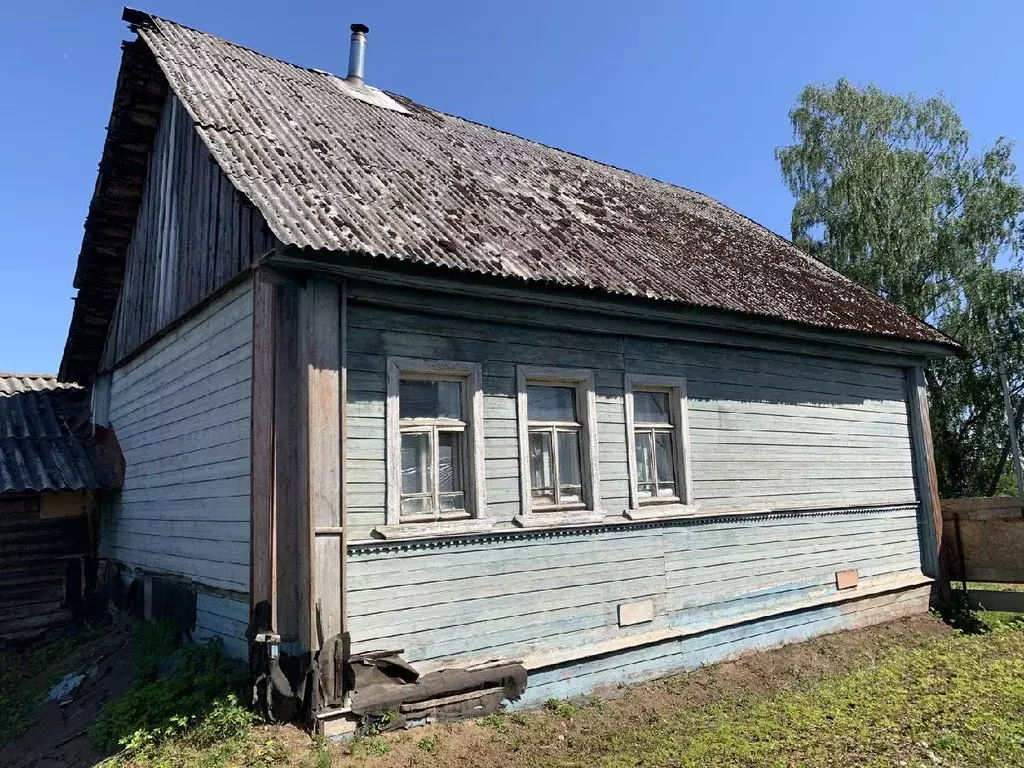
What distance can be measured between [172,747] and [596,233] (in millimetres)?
6880

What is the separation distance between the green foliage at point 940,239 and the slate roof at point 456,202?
1029 centimetres

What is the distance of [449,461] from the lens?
6.46m

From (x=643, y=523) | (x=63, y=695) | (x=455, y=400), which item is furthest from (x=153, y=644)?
(x=643, y=523)

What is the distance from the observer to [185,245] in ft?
25.0

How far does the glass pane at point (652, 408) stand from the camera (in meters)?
7.98

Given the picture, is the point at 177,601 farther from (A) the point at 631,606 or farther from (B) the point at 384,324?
(A) the point at 631,606

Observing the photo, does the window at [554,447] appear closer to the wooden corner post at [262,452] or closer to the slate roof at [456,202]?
the slate roof at [456,202]

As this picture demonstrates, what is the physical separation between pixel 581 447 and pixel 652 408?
1257mm

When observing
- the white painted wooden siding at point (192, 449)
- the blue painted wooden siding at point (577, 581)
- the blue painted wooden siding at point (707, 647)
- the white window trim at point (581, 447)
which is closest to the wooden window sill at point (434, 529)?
the blue painted wooden siding at point (577, 581)

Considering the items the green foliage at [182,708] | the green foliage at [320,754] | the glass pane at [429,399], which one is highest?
the glass pane at [429,399]

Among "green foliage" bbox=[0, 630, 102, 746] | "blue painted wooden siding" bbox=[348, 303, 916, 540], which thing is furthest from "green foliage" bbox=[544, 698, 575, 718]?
"green foliage" bbox=[0, 630, 102, 746]

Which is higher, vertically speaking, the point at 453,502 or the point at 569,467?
the point at 569,467

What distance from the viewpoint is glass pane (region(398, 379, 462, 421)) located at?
249 inches

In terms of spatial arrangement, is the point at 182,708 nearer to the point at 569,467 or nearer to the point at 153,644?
the point at 153,644
